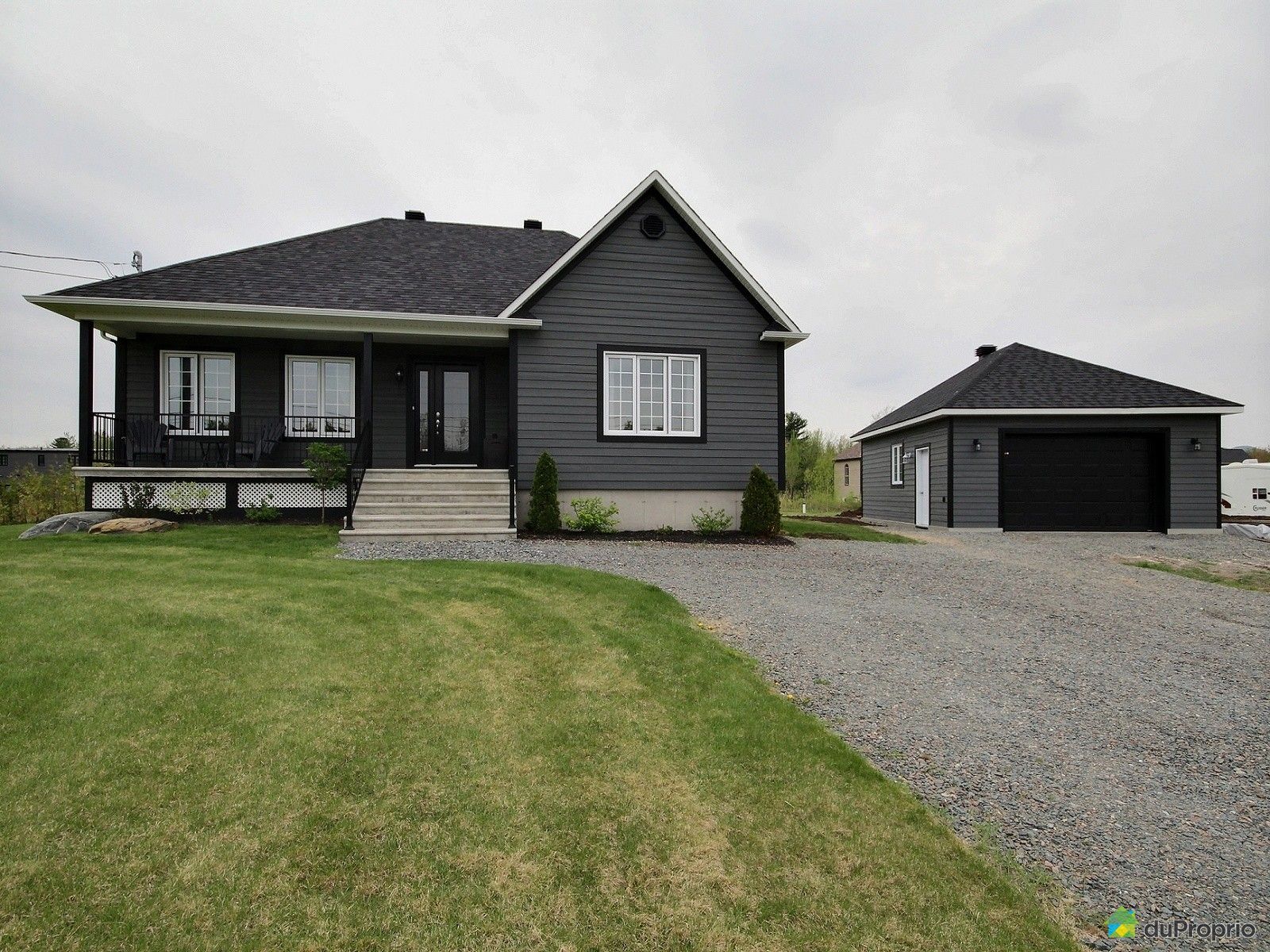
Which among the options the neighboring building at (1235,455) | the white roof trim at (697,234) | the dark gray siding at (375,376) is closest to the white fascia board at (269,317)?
the white roof trim at (697,234)

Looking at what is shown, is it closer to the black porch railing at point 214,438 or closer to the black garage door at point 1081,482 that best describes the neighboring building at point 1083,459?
the black garage door at point 1081,482

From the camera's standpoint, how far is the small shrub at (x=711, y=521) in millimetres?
12312

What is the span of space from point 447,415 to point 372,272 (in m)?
3.49

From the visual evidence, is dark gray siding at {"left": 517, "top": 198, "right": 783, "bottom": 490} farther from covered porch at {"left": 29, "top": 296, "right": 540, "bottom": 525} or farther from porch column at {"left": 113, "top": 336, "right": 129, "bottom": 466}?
porch column at {"left": 113, "top": 336, "right": 129, "bottom": 466}

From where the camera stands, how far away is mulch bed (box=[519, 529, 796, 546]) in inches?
440

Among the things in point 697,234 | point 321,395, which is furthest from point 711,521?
point 321,395

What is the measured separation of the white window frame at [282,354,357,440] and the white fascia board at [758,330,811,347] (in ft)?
28.8

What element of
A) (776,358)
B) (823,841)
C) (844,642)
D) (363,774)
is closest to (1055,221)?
(776,358)

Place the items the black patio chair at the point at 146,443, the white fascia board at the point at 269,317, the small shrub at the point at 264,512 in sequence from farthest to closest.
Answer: the black patio chair at the point at 146,443 → the small shrub at the point at 264,512 → the white fascia board at the point at 269,317

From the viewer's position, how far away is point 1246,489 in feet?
80.1

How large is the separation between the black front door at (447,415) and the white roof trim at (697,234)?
2233mm

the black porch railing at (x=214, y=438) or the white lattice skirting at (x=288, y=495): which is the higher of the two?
the black porch railing at (x=214, y=438)

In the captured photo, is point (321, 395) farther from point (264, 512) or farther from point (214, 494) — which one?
point (264, 512)

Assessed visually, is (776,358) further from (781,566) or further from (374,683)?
(374,683)
